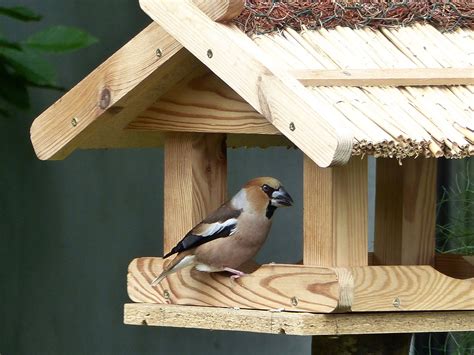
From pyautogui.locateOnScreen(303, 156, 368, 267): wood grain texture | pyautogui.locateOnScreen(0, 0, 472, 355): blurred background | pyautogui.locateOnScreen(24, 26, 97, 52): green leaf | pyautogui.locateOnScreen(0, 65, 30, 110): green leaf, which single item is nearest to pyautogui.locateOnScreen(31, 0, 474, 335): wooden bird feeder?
pyautogui.locateOnScreen(303, 156, 368, 267): wood grain texture

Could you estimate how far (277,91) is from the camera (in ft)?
9.34

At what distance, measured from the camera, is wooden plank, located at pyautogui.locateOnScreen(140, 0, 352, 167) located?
2.72 metres

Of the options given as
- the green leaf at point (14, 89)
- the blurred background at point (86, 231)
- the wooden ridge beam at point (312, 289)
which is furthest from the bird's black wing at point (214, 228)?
the blurred background at point (86, 231)

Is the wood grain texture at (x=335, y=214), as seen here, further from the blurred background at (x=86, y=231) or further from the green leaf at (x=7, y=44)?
the blurred background at (x=86, y=231)

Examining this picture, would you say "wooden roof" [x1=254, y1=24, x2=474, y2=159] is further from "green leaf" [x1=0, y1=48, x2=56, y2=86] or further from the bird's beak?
"green leaf" [x1=0, y1=48, x2=56, y2=86]

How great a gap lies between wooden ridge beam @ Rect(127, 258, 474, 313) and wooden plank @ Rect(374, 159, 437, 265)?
46 centimetres

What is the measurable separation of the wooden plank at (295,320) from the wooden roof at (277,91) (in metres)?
0.43

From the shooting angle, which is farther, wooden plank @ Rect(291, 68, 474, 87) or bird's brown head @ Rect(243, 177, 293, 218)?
bird's brown head @ Rect(243, 177, 293, 218)

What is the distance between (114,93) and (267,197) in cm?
46

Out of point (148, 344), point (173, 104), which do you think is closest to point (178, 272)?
point (173, 104)

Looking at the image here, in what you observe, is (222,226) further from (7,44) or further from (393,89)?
(7,44)

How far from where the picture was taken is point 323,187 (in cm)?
298

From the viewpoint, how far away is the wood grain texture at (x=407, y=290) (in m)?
3.02

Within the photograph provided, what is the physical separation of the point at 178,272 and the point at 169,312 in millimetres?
111
